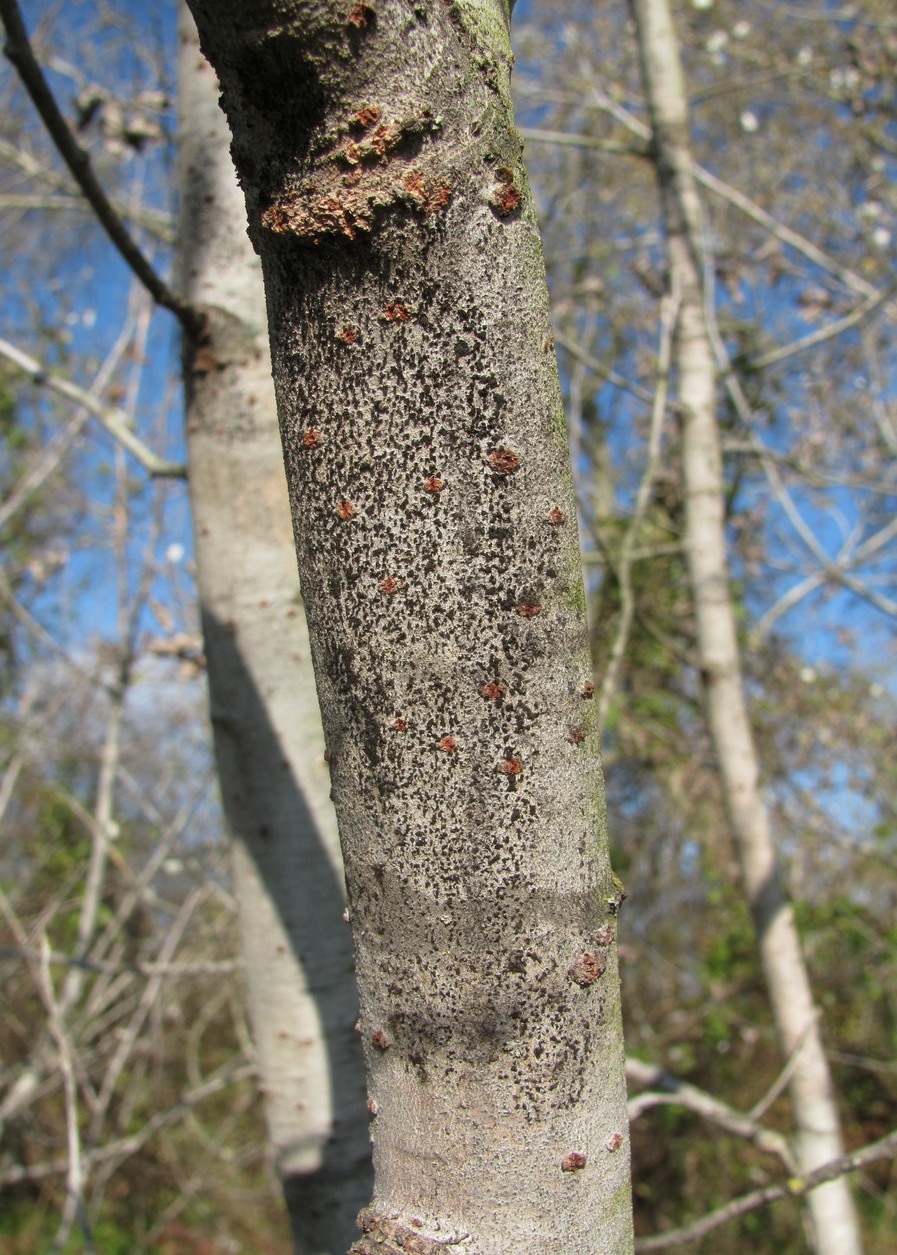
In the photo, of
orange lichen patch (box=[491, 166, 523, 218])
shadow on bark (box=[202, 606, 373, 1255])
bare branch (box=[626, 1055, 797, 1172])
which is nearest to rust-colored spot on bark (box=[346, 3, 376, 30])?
orange lichen patch (box=[491, 166, 523, 218])

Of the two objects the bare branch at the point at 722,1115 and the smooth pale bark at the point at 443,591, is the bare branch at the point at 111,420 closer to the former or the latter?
the smooth pale bark at the point at 443,591

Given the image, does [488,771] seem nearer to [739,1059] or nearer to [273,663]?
[273,663]

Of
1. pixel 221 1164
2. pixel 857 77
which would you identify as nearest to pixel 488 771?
pixel 857 77

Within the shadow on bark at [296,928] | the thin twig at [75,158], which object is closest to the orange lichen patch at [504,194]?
the thin twig at [75,158]

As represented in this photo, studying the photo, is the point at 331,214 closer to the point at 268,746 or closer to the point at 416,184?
the point at 416,184

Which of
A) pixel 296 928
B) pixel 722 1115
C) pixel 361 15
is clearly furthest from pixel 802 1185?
→ pixel 361 15

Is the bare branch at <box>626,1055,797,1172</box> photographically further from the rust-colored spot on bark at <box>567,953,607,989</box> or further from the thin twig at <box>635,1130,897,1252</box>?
the rust-colored spot on bark at <box>567,953,607,989</box>
